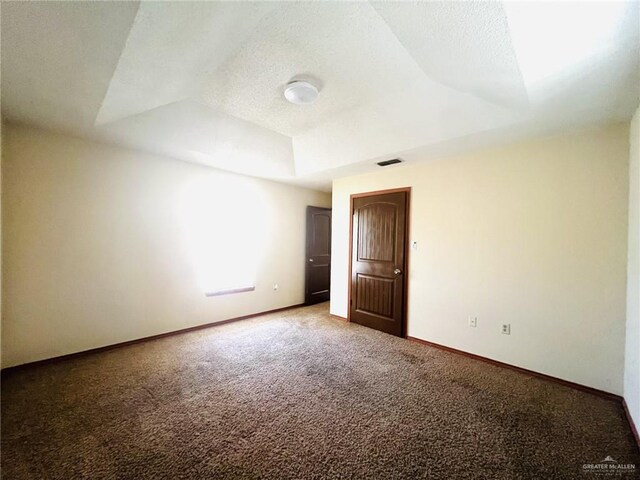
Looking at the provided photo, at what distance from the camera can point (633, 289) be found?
76.1 inches

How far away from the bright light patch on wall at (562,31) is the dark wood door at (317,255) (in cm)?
397

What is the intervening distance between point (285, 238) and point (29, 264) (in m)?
3.21

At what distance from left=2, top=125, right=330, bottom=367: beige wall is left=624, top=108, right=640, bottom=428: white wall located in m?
4.32

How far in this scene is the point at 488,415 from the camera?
189 cm

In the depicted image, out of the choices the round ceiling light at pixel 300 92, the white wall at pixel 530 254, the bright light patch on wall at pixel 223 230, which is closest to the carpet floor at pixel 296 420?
the white wall at pixel 530 254

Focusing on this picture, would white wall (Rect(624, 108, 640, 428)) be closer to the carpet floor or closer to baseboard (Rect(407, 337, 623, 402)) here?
baseboard (Rect(407, 337, 623, 402))

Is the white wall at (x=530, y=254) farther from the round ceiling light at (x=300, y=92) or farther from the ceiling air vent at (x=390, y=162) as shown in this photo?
the round ceiling light at (x=300, y=92)

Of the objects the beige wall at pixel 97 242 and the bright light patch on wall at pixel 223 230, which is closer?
the beige wall at pixel 97 242

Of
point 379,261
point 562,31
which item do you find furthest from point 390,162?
point 562,31

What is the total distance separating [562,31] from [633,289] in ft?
6.53

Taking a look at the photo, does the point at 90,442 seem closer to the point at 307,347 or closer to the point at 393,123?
the point at 307,347

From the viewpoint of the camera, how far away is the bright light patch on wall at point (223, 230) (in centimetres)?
360

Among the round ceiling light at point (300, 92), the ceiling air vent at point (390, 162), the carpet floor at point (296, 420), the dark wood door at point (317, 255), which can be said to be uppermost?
the round ceiling light at point (300, 92)

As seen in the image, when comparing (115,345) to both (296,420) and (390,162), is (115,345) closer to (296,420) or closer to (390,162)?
(296,420)
